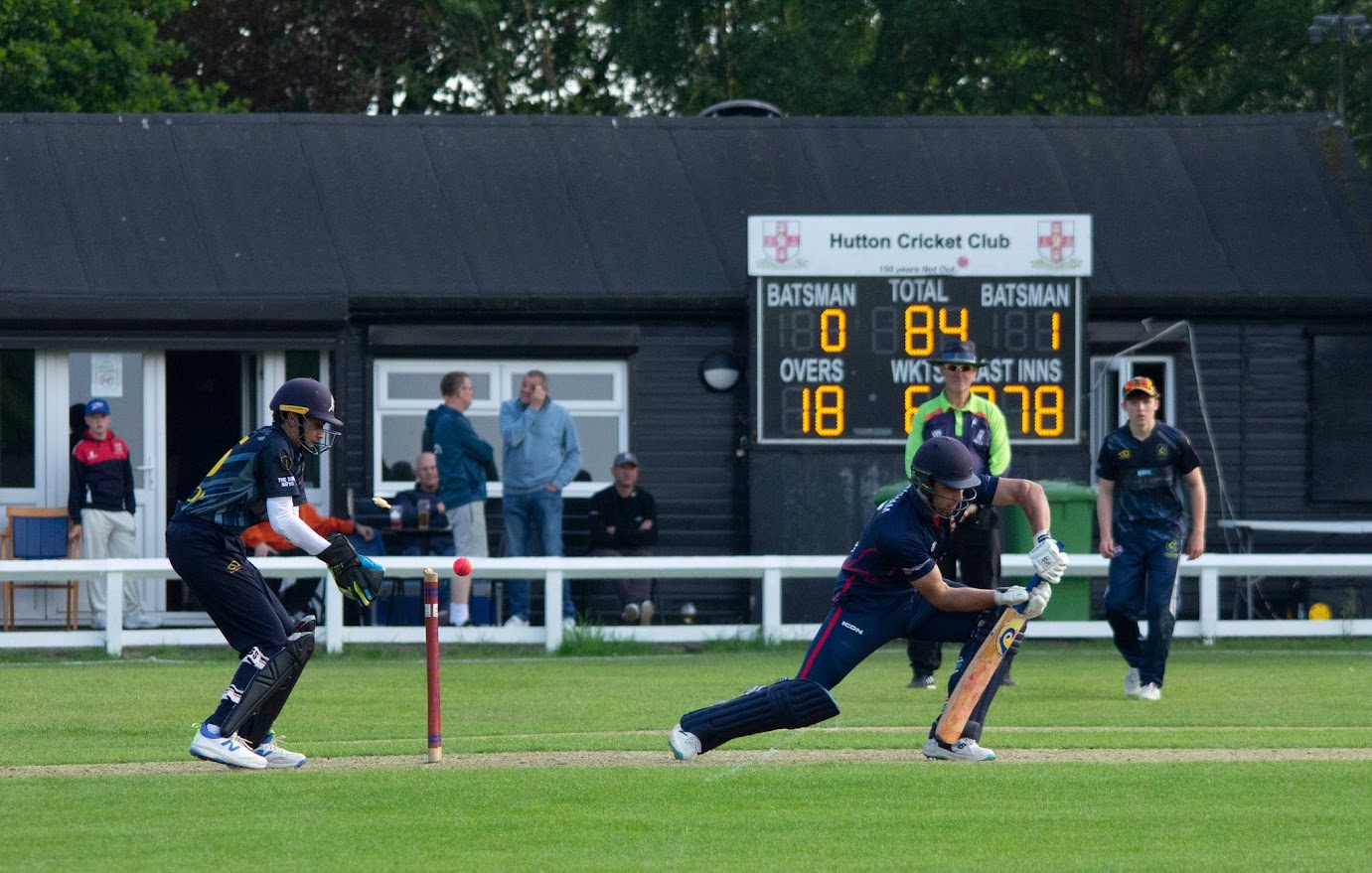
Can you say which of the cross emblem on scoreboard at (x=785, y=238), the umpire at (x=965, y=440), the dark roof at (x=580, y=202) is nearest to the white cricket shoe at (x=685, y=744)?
the umpire at (x=965, y=440)

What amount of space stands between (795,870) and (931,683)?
6.92m

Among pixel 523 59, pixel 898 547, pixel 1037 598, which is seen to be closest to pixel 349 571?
pixel 898 547

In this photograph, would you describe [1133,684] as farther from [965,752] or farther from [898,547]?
[898,547]

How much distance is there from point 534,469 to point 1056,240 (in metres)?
4.91

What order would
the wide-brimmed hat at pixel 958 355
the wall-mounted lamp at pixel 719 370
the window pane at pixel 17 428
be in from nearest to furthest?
1. the wide-brimmed hat at pixel 958 355
2. the window pane at pixel 17 428
3. the wall-mounted lamp at pixel 719 370

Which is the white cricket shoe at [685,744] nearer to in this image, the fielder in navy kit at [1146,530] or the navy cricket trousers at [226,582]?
the navy cricket trousers at [226,582]

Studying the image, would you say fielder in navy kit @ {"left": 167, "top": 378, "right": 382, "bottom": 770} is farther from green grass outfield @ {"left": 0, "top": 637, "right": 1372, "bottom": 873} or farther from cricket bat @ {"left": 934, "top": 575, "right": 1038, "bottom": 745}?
cricket bat @ {"left": 934, "top": 575, "right": 1038, "bottom": 745}

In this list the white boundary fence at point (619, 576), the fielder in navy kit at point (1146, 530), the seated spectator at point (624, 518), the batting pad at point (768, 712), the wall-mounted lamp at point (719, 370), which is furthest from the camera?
the wall-mounted lamp at point (719, 370)

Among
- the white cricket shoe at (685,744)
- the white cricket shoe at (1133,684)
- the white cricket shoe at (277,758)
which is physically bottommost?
the white cricket shoe at (1133,684)

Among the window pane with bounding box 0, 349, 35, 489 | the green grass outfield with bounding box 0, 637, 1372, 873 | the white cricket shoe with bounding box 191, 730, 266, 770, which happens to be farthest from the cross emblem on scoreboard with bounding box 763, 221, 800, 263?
the white cricket shoe with bounding box 191, 730, 266, 770

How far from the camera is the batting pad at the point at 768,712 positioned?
30.5 ft

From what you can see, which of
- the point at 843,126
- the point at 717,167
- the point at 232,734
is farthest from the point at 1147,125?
the point at 232,734

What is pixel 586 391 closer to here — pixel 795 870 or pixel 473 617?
pixel 473 617

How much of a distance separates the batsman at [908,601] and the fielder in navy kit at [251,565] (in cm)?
187
